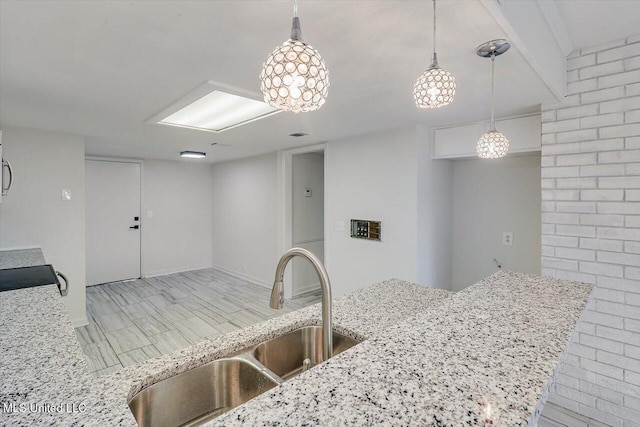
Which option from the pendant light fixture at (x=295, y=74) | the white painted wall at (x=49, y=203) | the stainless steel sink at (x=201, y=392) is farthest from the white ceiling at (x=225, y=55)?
the stainless steel sink at (x=201, y=392)

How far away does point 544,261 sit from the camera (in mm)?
2119

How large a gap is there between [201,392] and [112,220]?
203 inches

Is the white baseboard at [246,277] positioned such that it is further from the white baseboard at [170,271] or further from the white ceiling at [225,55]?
the white ceiling at [225,55]

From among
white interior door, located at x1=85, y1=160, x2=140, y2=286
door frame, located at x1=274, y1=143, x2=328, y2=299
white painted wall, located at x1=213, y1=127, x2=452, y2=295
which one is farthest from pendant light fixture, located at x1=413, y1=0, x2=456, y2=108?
white interior door, located at x1=85, y1=160, x2=140, y2=286

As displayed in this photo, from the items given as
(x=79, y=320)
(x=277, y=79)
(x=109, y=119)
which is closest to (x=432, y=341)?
(x=277, y=79)

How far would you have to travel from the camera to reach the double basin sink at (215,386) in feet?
2.87

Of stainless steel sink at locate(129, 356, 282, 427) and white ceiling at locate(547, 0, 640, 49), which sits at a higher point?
white ceiling at locate(547, 0, 640, 49)

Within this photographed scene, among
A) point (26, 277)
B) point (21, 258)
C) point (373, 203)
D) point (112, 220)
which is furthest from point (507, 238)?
point (112, 220)

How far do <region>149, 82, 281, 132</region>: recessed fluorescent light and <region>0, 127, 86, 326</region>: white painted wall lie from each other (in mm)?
1377

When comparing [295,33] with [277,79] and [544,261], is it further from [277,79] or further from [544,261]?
[544,261]

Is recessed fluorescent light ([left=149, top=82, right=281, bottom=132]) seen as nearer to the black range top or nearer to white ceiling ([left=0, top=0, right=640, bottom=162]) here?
white ceiling ([left=0, top=0, right=640, bottom=162])

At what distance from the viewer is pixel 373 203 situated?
10.7ft

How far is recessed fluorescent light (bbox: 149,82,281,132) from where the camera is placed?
79.5 inches

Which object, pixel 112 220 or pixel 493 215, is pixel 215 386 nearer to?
pixel 493 215
